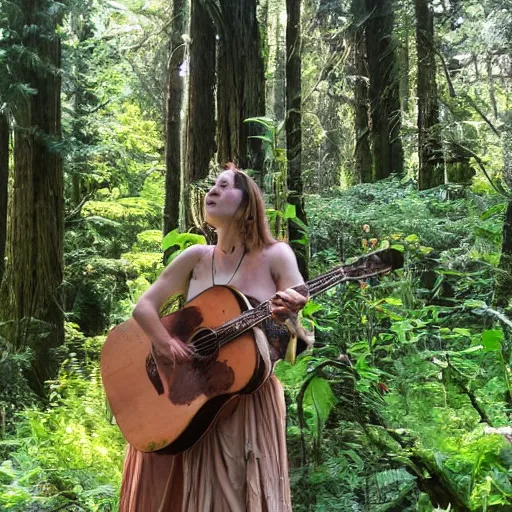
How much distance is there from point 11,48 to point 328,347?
13.7 feet

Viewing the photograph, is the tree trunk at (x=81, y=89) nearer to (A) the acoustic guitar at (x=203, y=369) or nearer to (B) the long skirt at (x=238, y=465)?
(A) the acoustic guitar at (x=203, y=369)

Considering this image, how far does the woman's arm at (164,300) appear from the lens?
7.05ft

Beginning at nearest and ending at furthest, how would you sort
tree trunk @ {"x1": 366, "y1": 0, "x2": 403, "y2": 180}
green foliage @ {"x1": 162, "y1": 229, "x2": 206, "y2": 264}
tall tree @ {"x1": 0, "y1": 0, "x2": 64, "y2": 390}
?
green foliage @ {"x1": 162, "y1": 229, "x2": 206, "y2": 264} → tall tree @ {"x1": 0, "y1": 0, "x2": 64, "y2": 390} → tree trunk @ {"x1": 366, "y1": 0, "x2": 403, "y2": 180}

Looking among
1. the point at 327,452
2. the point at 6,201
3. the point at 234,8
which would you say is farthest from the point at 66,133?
the point at 327,452

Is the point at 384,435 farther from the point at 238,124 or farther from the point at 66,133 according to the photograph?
the point at 66,133

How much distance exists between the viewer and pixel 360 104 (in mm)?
9750

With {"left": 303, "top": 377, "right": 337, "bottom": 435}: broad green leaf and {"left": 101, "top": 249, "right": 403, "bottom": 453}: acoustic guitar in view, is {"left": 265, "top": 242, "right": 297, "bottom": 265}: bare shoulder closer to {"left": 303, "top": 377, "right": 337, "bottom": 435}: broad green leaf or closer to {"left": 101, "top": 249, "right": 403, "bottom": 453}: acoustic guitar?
{"left": 101, "top": 249, "right": 403, "bottom": 453}: acoustic guitar

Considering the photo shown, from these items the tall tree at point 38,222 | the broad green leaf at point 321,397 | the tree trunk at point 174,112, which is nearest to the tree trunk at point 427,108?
the tree trunk at point 174,112

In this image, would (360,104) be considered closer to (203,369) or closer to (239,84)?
(239,84)

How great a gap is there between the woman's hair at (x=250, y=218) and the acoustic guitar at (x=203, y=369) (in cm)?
22

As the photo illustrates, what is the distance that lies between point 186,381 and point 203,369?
0.26ft

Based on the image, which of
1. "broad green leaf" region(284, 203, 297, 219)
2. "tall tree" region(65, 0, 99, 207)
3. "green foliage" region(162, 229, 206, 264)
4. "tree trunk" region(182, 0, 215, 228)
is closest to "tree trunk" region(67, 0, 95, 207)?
"tall tree" region(65, 0, 99, 207)

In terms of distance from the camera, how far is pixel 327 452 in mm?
3248

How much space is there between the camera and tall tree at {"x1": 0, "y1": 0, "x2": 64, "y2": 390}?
6219 millimetres
